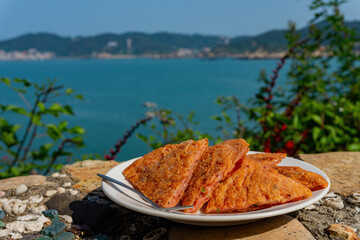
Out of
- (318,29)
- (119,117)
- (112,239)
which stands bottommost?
(119,117)

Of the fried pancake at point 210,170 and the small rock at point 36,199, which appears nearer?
the fried pancake at point 210,170

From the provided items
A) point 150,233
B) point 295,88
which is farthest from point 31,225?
point 295,88

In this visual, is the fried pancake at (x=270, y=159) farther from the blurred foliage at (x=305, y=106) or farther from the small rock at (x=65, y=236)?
the blurred foliage at (x=305, y=106)

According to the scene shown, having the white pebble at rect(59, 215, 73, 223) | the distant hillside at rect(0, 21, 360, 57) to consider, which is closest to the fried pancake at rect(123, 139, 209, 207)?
the white pebble at rect(59, 215, 73, 223)

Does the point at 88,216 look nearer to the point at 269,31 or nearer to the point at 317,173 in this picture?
the point at 317,173

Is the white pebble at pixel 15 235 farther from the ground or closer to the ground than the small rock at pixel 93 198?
closer to the ground

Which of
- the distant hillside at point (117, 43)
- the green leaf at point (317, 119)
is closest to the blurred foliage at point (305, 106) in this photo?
the green leaf at point (317, 119)

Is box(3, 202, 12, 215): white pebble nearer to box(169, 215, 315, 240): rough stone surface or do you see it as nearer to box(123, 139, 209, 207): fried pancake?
box(123, 139, 209, 207): fried pancake
